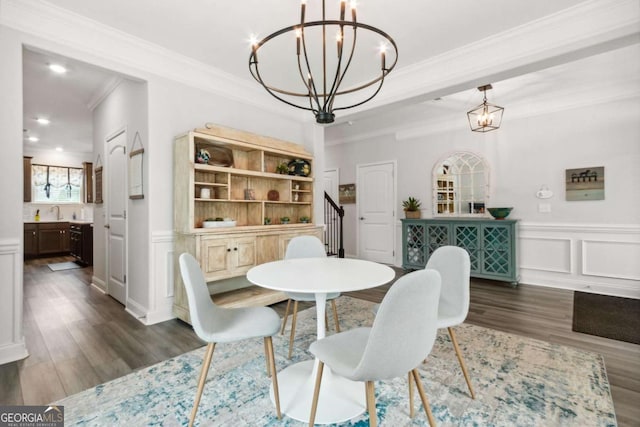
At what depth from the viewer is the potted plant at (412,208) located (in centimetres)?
545

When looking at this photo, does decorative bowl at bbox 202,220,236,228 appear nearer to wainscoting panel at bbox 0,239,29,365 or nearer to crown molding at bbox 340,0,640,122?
wainscoting panel at bbox 0,239,29,365

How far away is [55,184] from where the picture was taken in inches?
306

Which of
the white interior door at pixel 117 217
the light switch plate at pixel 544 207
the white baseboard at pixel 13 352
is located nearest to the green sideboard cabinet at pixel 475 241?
the light switch plate at pixel 544 207

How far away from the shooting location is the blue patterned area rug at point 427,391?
1645 mm

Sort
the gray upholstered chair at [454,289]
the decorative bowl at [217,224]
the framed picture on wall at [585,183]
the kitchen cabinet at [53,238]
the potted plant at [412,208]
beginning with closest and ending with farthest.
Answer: the gray upholstered chair at [454,289], the decorative bowl at [217,224], the framed picture on wall at [585,183], the potted plant at [412,208], the kitchen cabinet at [53,238]

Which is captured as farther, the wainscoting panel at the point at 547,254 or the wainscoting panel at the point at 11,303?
the wainscoting panel at the point at 547,254

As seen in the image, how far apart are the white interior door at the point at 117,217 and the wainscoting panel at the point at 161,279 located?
0.73 metres

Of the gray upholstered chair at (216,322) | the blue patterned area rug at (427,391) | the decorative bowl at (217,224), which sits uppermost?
the decorative bowl at (217,224)

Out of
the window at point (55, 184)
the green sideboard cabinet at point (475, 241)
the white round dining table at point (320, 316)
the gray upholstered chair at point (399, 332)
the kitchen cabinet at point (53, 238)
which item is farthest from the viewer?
the window at point (55, 184)

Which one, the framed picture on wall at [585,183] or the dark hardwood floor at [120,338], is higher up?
the framed picture on wall at [585,183]

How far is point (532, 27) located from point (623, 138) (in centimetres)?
258

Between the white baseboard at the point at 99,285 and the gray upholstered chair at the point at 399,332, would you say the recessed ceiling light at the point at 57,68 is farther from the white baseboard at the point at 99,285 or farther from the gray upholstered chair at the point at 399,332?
the gray upholstered chair at the point at 399,332

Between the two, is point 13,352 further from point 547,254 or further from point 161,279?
point 547,254

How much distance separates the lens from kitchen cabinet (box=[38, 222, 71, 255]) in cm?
721
